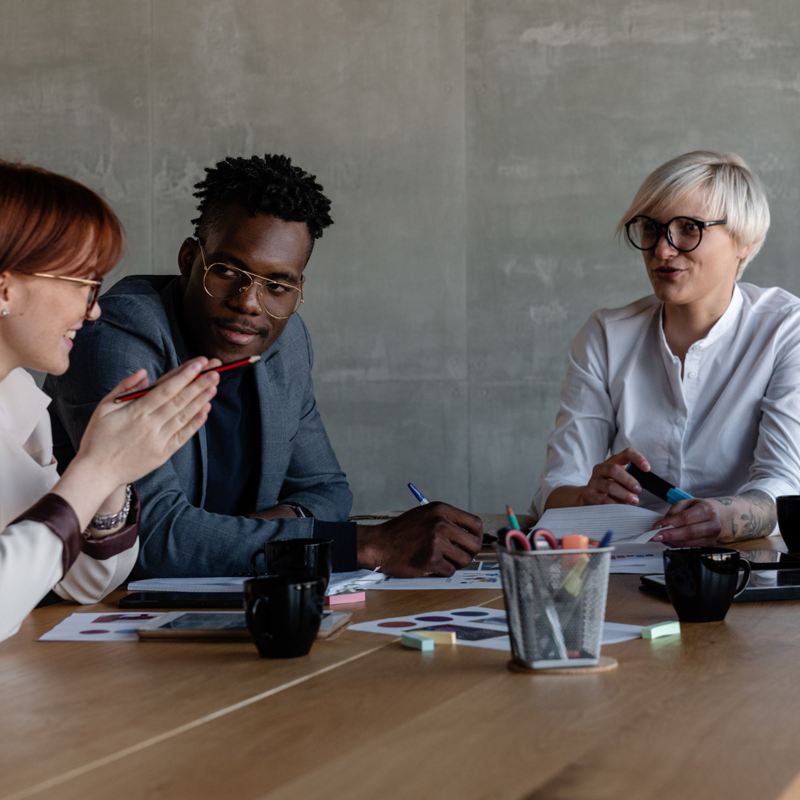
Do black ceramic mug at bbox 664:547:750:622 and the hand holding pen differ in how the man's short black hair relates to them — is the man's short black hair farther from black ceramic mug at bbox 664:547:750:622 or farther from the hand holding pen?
black ceramic mug at bbox 664:547:750:622

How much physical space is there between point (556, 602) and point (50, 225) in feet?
3.13

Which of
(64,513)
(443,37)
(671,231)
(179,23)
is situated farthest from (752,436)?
(179,23)

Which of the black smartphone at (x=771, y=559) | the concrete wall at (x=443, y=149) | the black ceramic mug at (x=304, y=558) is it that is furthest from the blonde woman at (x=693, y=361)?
the concrete wall at (x=443, y=149)

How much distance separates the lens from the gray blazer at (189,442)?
2.06m

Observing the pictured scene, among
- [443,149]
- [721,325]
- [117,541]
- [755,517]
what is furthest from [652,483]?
[443,149]

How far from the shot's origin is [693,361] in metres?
2.98

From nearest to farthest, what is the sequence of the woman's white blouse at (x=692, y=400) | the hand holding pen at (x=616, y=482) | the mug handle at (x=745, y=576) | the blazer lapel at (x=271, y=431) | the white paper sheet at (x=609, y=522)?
the mug handle at (x=745, y=576)
the white paper sheet at (x=609, y=522)
the hand holding pen at (x=616, y=482)
the blazer lapel at (x=271, y=431)
the woman's white blouse at (x=692, y=400)

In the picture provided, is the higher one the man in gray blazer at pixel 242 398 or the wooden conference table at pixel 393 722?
the man in gray blazer at pixel 242 398

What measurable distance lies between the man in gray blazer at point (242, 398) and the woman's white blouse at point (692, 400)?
2.16 feet

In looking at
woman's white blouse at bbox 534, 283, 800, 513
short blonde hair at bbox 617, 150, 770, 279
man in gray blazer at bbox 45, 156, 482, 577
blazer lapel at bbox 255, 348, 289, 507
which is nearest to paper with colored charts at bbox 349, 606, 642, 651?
man in gray blazer at bbox 45, 156, 482, 577

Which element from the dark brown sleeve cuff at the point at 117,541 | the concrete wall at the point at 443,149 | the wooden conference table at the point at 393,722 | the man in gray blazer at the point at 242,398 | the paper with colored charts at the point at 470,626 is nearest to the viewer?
the wooden conference table at the point at 393,722

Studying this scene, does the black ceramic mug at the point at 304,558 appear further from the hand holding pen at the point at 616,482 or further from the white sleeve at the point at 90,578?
the hand holding pen at the point at 616,482

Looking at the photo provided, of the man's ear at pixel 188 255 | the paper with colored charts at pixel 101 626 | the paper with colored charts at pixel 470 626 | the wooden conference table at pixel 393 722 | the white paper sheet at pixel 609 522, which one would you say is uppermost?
the man's ear at pixel 188 255

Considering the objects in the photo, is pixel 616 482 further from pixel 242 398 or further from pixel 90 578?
pixel 90 578
